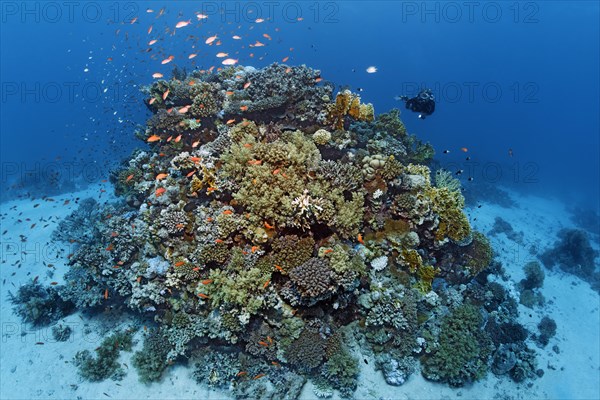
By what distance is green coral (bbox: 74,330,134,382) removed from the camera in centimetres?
1036

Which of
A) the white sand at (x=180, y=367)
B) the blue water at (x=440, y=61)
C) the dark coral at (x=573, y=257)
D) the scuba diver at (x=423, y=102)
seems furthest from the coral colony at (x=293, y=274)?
the blue water at (x=440, y=61)

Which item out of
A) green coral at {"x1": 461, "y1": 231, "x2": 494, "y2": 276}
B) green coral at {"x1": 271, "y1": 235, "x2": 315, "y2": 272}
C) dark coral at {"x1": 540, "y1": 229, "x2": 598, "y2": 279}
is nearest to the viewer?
green coral at {"x1": 271, "y1": 235, "x2": 315, "y2": 272}

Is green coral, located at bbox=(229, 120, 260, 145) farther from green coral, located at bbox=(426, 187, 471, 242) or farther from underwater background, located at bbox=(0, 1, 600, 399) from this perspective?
green coral, located at bbox=(426, 187, 471, 242)

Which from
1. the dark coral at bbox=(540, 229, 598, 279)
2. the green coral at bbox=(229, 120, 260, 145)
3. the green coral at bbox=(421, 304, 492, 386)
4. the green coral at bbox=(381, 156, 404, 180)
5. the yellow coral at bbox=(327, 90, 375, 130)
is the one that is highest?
the green coral at bbox=(229, 120, 260, 145)

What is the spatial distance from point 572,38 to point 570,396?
398 ft

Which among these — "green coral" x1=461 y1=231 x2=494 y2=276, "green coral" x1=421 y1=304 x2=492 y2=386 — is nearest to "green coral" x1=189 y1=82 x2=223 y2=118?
"green coral" x1=461 y1=231 x2=494 y2=276

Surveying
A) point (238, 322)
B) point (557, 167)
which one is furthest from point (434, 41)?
point (238, 322)

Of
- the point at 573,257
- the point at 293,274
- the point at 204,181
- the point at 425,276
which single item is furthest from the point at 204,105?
the point at 573,257

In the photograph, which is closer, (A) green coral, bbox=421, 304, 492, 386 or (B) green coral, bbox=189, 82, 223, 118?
(A) green coral, bbox=421, 304, 492, 386

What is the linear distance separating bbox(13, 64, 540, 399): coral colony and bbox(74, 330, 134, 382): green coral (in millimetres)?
40

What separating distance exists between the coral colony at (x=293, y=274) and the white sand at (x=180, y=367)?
1.27 ft

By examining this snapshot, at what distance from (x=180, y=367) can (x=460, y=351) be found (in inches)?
353

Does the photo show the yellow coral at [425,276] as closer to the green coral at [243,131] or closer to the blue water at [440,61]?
the green coral at [243,131]

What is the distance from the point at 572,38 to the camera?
94.6 metres
